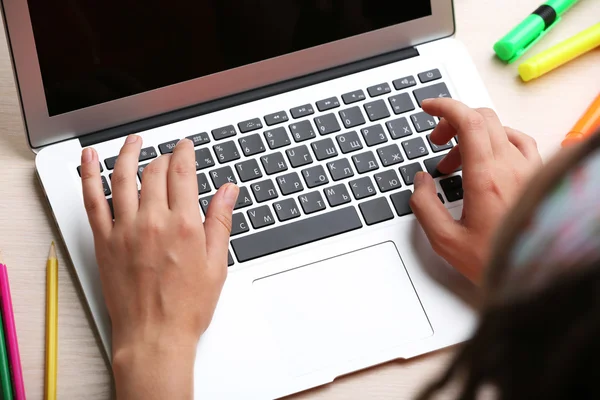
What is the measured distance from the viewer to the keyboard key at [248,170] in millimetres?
676

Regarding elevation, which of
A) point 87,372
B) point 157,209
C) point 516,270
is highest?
point 516,270

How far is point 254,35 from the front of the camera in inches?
27.2

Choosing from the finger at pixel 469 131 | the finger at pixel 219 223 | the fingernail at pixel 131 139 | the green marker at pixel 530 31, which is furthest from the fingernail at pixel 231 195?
the green marker at pixel 530 31

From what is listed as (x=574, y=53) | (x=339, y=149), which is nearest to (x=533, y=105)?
(x=574, y=53)

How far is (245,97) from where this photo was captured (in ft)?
2.36

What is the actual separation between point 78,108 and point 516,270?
1.71 ft

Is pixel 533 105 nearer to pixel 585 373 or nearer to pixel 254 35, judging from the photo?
pixel 254 35

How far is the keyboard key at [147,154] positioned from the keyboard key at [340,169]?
0.17 metres

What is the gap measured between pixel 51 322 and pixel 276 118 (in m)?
0.29

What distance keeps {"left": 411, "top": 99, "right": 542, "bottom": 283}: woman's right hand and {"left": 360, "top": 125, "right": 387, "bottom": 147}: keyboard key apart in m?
0.05

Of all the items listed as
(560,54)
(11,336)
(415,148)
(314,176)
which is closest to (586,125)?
(560,54)

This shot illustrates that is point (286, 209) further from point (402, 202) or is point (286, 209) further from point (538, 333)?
point (538, 333)

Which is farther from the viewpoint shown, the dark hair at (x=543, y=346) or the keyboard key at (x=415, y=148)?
the keyboard key at (x=415, y=148)

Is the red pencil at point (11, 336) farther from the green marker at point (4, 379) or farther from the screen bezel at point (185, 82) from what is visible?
the screen bezel at point (185, 82)
